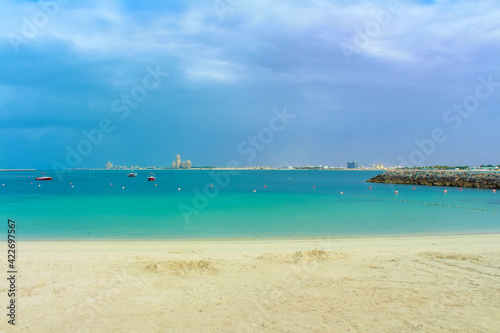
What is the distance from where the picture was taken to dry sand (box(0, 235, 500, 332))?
5.54m

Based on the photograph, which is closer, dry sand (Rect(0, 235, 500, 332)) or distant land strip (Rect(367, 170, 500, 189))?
dry sand (Rect(0, 235, 500, 332))

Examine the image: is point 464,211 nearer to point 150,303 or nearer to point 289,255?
point 289,255

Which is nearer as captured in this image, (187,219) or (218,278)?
(218,278)

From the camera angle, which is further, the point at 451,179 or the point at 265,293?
the point at 451,179

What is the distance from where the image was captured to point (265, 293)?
274 inches

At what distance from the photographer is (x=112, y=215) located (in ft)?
82.0

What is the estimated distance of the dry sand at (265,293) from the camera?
5543 millimetres

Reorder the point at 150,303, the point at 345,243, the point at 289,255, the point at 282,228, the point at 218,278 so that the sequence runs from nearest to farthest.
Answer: the point at 150,303 < the point at 218,278 < the point at 289,255 < the point at 345,243 < the point at 282,228

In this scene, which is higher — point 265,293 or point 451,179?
point 451,179

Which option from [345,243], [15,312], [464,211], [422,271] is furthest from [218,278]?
[464,211]

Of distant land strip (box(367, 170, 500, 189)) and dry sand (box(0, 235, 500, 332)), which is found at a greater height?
distant land strip (box(367, 170, 500, 189))

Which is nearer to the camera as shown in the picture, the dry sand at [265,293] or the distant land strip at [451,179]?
the dry sand at [265,293]

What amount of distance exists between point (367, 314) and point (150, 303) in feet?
12.7

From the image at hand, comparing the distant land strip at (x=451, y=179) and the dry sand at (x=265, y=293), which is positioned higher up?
the distant land strip at (x=451, y=179)
